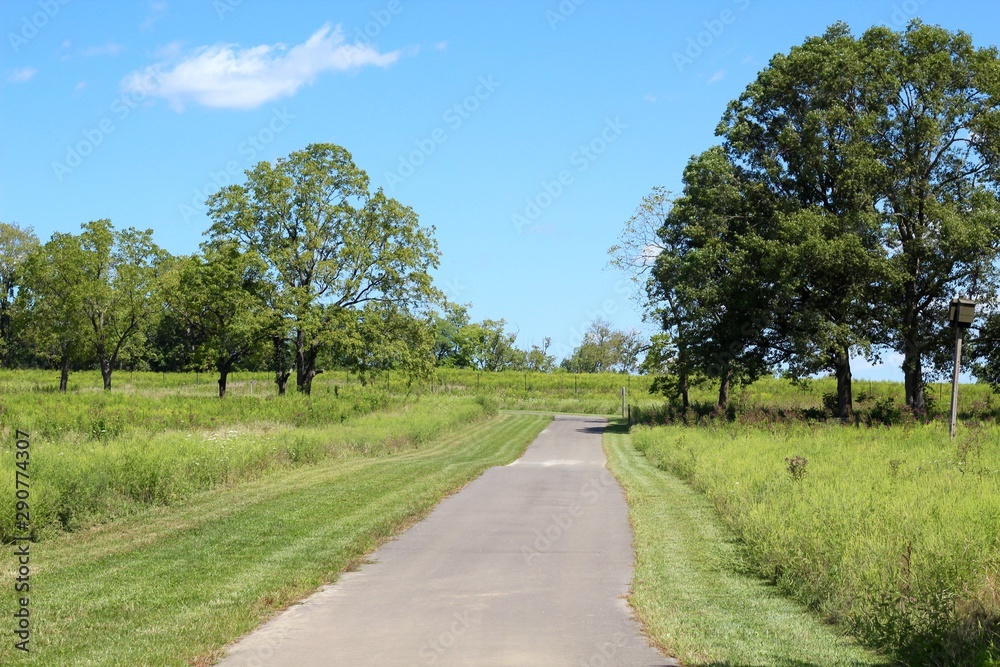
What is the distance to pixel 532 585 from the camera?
10180mm

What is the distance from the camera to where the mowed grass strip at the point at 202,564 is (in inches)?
308

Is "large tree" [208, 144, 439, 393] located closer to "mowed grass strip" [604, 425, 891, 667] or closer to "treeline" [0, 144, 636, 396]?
"treeline" [0, 144, 636, 396]

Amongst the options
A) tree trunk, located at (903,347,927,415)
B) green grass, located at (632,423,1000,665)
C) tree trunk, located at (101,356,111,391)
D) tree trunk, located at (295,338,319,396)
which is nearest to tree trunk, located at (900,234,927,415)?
tree trunk, located at (903,347,927,415)

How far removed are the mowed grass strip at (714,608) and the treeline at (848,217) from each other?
82.8 feet

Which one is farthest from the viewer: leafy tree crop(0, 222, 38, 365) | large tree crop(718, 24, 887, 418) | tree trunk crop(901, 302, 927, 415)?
leafy tree crop(0, 222, 38, 365)

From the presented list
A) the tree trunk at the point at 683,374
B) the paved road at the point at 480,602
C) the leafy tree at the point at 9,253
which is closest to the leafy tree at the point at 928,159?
the tree trunk at the point at 683,374

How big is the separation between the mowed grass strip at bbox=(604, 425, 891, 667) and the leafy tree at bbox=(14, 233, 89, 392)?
5593 cm

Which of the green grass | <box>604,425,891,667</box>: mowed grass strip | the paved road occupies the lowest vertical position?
the paved road

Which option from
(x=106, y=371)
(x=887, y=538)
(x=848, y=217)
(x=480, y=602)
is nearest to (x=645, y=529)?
(x=887, y=538)

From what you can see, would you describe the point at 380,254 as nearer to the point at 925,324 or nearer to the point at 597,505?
the point at 925,324

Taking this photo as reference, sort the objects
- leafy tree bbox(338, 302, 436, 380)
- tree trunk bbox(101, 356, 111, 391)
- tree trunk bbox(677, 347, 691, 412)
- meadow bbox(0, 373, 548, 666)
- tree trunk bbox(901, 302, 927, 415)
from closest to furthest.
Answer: meadow bbox(0, 373, 548, 666)
tree trunk bbox(901, 302, 927, 415)
tree trunk bbox(677, 347, 691, 412)
leafy tree bbox(338, 302, 436, 380)
tree trunk bbox(101, 356, 111, 391)

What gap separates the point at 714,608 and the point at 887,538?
2079 millimetres

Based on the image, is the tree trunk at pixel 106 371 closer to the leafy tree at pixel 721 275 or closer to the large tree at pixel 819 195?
the leafy tree at pixel 721 275

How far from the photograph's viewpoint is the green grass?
7559 millimetres
